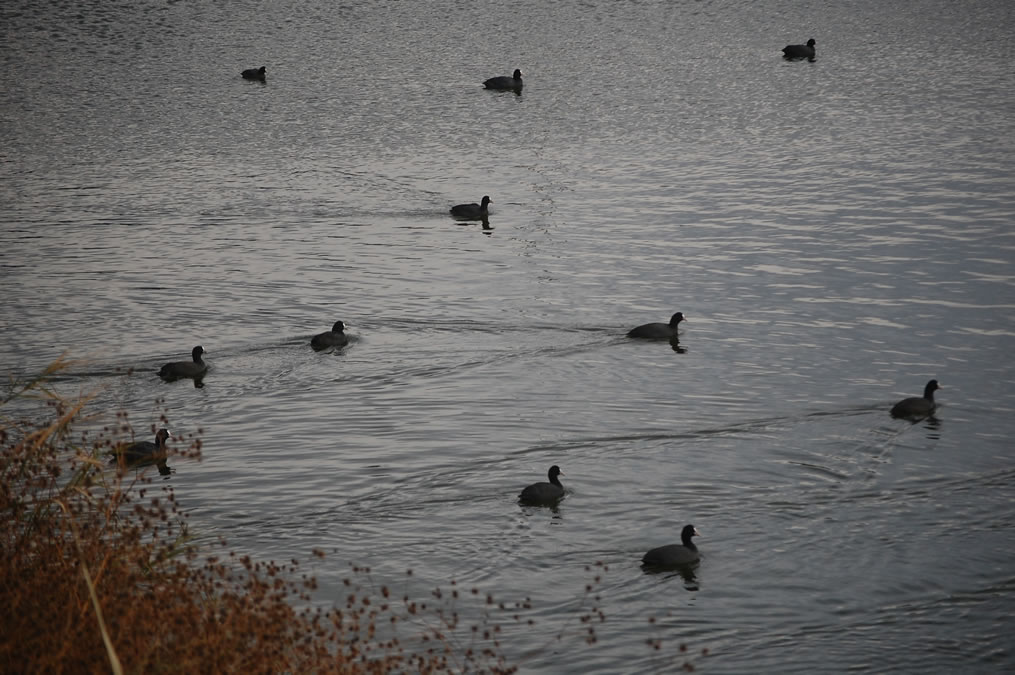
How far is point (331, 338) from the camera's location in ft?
80.4

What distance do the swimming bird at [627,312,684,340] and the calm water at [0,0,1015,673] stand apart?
0.68ft

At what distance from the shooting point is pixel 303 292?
28.2 meters

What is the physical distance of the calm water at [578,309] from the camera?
1700cm

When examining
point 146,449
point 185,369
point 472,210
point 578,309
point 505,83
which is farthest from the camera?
point 505,83

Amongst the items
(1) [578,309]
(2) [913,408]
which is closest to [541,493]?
(2) [913,408]

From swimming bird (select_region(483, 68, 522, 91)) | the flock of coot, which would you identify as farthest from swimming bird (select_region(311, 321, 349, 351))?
swimming bird (select_region(483, 68, 522, 91))

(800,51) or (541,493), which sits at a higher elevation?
(800,51)

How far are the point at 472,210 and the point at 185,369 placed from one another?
40.0 feet

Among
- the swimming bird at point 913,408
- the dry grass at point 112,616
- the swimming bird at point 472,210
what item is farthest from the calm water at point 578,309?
the dry grass at point 112,616

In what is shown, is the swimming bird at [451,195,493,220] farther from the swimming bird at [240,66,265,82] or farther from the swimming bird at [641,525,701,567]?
the swimming bird at [240,66,265,82]

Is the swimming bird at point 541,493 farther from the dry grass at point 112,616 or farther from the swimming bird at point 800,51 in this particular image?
the swimming bird at point 800,51

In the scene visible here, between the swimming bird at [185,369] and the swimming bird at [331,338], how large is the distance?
2.29m

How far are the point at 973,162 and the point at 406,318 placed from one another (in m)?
20.2

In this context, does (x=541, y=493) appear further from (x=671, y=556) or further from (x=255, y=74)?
(x=255, y=74)
